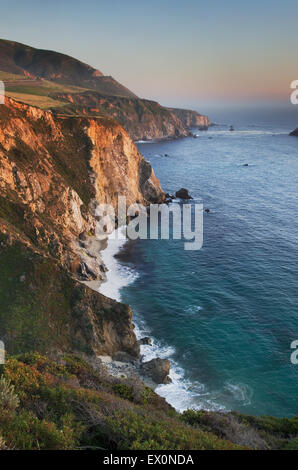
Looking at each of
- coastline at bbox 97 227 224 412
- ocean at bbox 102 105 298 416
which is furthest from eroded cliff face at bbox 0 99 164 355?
ocean at bbox 102 105 298 416

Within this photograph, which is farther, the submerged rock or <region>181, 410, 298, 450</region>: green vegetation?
the submerged rock

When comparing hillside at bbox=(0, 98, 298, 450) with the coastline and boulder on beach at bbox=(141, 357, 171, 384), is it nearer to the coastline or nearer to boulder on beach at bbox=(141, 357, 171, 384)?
the coastline

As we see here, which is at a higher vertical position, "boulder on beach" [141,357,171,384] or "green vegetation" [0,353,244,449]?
"green vegetation" [0,353,244,449]

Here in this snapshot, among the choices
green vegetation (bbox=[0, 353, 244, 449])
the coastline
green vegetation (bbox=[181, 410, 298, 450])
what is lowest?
the coastline

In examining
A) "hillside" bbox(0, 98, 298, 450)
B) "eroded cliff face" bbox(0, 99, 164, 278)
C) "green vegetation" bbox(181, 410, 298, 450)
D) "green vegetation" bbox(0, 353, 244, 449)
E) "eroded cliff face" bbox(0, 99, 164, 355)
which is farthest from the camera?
"eroded cliff face" bbox(0, 99, 164, 278)

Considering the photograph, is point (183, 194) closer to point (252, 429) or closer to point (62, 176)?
point (62, 176)

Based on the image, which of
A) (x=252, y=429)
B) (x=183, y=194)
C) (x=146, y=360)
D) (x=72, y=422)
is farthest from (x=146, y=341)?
(x=183, y=194)

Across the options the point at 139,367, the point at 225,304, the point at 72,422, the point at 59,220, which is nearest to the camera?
the point at 72,422
